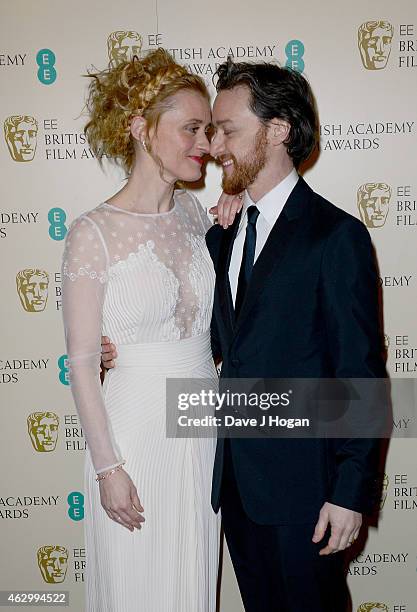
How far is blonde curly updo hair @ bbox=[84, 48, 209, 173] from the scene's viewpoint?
167 centimetres

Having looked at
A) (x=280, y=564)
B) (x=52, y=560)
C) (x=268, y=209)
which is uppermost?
(x=268, y=209)

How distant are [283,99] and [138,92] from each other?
385mm

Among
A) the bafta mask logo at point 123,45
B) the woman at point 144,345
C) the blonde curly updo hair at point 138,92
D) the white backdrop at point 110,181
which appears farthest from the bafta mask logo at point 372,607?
the bafta mask logo at point 123,45

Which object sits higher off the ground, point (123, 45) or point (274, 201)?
point (123, 45)

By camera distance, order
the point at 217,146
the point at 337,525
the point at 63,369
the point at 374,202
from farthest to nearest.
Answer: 1. the point at 63,369
2. the point at 374,202
3. the point at 217,146
4. the point at 337,525

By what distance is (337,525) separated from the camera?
146 centimetres

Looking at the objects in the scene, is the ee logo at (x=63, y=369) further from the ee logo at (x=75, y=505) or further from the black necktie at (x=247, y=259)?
the black necktie at (x=247, y=259)

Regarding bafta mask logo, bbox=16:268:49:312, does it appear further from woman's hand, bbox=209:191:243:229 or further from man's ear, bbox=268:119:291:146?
man's ear, bbox=268:119:291:146

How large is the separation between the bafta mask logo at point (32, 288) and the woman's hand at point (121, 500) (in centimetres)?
94

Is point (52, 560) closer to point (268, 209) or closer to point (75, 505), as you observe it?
point (75, 505)

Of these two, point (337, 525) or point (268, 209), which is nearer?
point (337, 525)

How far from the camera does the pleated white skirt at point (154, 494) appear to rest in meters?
1.69

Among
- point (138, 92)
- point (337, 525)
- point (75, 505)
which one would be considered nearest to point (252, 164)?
point (138, 92)
